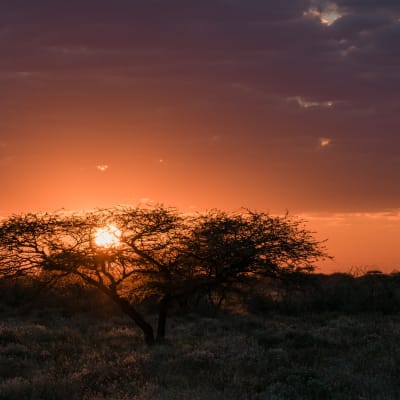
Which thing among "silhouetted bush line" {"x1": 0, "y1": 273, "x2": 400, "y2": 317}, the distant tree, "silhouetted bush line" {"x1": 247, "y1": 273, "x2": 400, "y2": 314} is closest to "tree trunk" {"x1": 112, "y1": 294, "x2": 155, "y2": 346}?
the distant tree

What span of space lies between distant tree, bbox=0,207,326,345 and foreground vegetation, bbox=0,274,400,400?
166 cm

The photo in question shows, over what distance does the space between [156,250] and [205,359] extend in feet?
20.2

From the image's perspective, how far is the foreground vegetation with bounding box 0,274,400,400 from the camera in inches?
533

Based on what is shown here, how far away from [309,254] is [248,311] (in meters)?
13.9

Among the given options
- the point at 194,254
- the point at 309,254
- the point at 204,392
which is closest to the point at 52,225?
the point at 194,254

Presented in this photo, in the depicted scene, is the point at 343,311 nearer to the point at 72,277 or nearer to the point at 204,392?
the point at 72,277

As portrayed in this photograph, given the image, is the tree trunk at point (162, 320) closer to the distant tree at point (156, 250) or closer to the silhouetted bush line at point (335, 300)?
the distant tree at point (156, 250)

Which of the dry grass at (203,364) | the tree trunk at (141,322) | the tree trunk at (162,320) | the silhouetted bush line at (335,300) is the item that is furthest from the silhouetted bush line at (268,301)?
the tree trunk at (141,322)

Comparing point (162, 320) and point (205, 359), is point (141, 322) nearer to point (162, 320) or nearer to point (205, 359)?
point (162, 320)

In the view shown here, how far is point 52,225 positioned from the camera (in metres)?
21.8

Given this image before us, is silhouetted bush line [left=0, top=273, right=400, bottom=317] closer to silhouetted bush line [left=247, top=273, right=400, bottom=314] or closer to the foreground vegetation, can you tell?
silhouetted bush line [left=247, top=273, right=400, bottom=314]

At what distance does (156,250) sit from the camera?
2214 cm

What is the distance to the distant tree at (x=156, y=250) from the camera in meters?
21.5

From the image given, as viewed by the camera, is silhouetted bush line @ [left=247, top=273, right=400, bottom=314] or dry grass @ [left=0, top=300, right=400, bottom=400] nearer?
dry grass @ [left=0, top=300, right=400, bottom=400]
